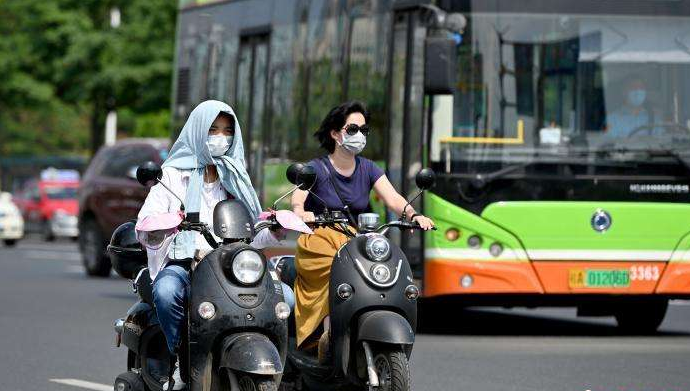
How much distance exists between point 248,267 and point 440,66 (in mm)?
6477

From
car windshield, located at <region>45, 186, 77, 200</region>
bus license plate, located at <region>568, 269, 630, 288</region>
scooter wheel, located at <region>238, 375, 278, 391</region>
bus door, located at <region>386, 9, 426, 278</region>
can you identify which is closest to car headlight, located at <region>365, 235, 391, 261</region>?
scooter wheel, located at <region>238, 375, 278, 391</region>

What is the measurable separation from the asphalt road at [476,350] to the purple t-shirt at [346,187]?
1.55 m

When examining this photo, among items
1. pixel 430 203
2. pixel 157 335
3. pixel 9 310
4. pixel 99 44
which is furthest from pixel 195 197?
pixel 99 44

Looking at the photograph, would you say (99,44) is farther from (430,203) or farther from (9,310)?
(430,203)

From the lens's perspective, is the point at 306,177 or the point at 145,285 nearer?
the point at 306,177

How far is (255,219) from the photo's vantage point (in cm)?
774

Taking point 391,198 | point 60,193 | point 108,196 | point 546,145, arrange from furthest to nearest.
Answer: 1. point 60,193
2. point 108,196
3. point 546,145
4. point 391,198

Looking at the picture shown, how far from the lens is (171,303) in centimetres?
749

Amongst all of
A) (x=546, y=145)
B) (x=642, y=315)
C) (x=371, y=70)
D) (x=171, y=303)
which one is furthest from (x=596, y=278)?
(x=171, y=303)

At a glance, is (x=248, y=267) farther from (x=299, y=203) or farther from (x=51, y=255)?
(x=51, y=255)

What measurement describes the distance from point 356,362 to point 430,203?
219 inches

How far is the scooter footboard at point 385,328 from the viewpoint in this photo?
8000 millimetres

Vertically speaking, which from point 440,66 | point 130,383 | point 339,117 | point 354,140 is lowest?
point 130,383

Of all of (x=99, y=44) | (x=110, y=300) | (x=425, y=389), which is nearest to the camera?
(x=425, y=389)
